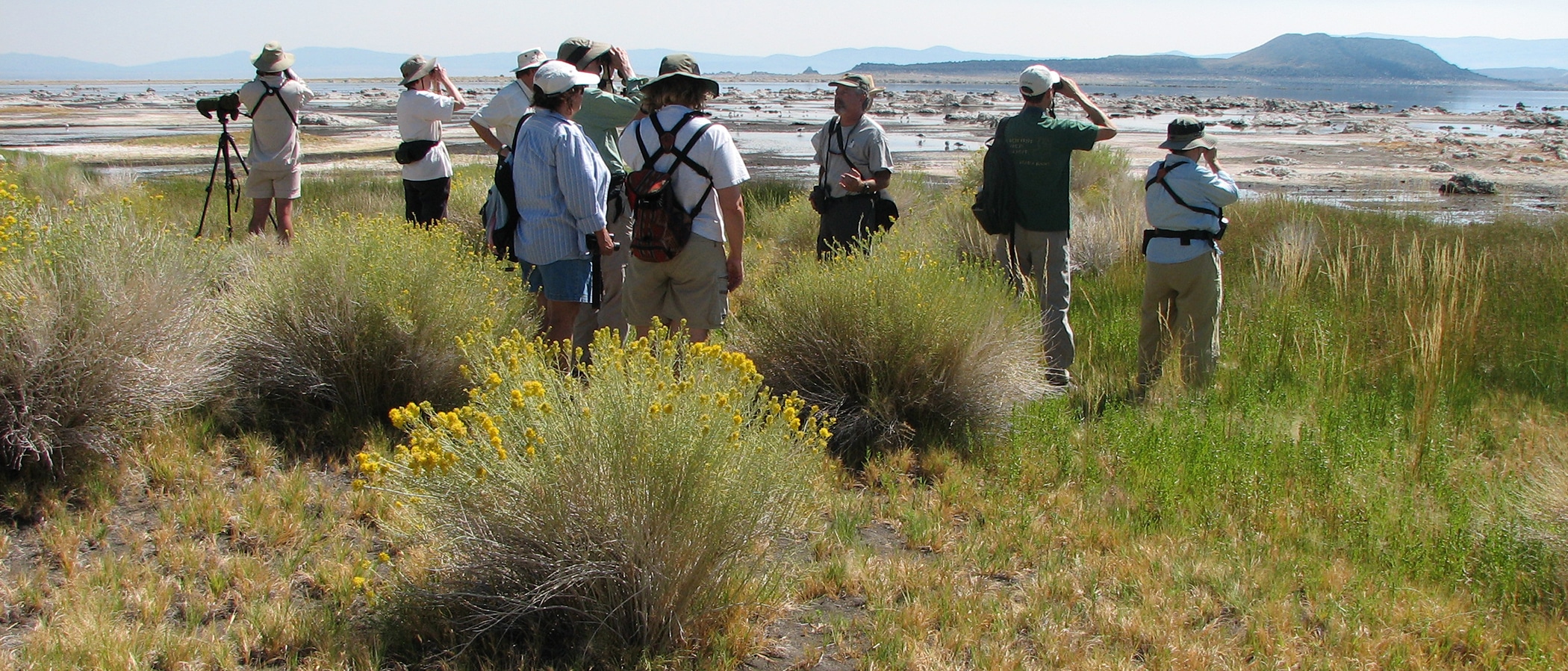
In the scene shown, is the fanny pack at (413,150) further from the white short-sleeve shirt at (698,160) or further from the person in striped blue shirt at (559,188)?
the white short-sleeve shirt at (698,160)

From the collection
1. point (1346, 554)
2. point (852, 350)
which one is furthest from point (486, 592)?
point (1346, 554)

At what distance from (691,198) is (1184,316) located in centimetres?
302

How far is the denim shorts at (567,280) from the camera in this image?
5297mm

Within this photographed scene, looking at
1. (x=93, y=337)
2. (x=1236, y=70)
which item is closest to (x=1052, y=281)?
(x=93, y=337)

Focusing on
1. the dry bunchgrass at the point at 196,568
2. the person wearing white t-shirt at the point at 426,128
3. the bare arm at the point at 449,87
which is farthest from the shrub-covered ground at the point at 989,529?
the bare arm at the point at 449,87

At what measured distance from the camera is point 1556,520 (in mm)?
4129

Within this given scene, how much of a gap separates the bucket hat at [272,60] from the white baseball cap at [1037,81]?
533 centimetres

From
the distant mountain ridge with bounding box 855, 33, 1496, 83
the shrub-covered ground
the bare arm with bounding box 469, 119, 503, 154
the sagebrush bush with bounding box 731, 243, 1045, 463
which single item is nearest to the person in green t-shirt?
the shrub-covered ground

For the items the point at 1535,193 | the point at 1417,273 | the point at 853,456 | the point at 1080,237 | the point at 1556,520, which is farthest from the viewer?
the point at 1535,193

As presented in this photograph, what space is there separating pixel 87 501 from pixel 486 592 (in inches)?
79.2

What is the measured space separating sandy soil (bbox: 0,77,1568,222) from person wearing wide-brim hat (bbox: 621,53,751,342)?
11.0 m

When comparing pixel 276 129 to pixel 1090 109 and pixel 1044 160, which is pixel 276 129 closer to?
pixel 1044 160

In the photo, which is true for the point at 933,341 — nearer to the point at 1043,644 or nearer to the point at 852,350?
the point at 852,350

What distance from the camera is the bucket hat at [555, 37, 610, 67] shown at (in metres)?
6.06
